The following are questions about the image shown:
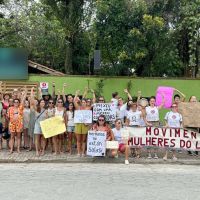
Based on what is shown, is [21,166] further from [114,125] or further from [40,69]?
[40,69]

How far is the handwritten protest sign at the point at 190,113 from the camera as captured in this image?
49.4 feet

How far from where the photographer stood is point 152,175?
11305mm

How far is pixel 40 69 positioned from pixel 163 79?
574 centimetres

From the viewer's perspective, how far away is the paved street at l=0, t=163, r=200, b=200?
8.74 meters

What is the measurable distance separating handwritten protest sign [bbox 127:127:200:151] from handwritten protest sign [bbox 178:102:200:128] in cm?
77

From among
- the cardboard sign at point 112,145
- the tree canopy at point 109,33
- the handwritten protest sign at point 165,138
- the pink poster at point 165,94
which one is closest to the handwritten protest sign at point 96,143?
the cardboard sign at point 112,145

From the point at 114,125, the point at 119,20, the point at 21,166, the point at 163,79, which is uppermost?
the point at 119,20

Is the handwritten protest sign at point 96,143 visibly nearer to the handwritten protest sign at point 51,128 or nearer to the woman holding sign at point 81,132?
the woman holding sign at point 81,132

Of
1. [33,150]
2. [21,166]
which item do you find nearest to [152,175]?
[21,166]

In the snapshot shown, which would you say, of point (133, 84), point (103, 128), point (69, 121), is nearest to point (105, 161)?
point (103, 128)

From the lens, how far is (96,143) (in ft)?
45.4

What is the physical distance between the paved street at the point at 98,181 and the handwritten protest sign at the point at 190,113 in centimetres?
216

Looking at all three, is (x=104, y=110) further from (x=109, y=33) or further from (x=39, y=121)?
(x=109, y=33)

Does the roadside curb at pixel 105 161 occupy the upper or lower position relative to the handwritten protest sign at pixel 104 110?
lower
